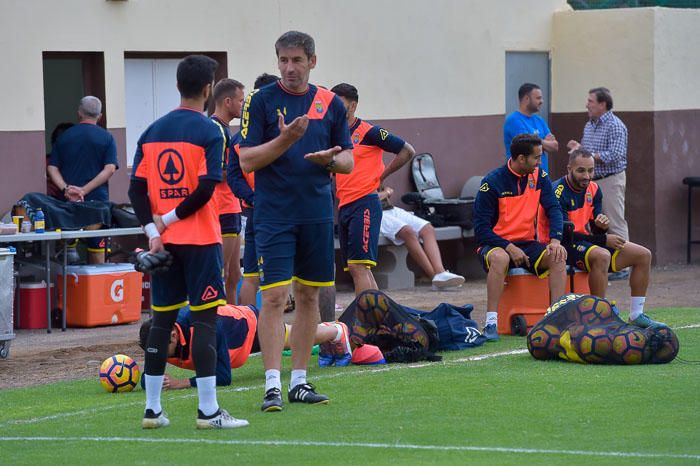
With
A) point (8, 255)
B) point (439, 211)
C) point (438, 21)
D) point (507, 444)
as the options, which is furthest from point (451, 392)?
point (438, 21)

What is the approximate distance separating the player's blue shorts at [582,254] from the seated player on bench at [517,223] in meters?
0.46

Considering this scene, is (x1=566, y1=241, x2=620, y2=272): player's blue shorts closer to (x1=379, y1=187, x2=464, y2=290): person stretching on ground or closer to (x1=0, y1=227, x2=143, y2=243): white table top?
(x1=379, y1=187, x2=464, y2=290): person stretching on ground

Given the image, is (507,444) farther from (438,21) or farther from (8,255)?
(438,21)

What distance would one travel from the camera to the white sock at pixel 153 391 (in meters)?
7.25

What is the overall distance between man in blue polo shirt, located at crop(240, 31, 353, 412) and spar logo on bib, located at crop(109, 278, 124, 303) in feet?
19.1

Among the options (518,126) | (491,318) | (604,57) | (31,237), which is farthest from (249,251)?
(604,57)

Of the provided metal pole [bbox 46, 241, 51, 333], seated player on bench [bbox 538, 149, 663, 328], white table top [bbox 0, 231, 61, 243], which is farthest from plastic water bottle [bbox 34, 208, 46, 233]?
seated player on bench [bbox 538, 149, 663, 328]

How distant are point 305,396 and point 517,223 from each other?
169 inches

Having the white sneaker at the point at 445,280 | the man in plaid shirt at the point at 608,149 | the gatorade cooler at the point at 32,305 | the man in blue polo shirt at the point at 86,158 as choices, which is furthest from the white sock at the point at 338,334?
the man in plaid shirt at the point at 608,149

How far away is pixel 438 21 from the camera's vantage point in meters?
17.6

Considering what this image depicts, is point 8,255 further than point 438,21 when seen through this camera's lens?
No

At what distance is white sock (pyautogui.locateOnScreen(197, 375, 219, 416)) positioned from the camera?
715 centimetres

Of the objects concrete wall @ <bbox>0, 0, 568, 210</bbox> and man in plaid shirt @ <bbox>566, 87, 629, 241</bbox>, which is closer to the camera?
concrete wall @ <bbox>0, 0, 568, 210</bbox>

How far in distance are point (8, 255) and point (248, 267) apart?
7.54ft
